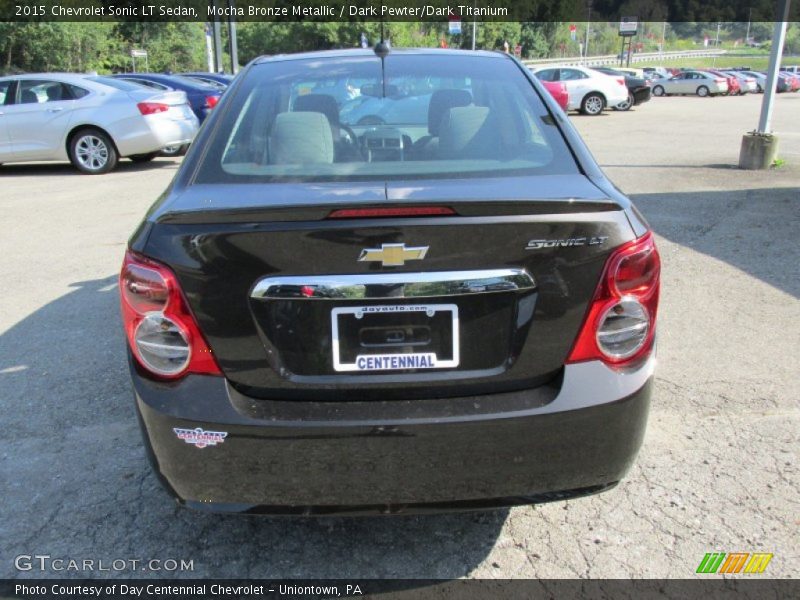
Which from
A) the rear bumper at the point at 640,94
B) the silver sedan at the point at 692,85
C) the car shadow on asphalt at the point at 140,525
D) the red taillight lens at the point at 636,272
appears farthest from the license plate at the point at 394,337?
the silver sedan at the point at 692,85

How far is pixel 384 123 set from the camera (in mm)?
3051

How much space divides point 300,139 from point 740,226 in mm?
5794

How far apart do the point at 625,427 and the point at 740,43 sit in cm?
9529

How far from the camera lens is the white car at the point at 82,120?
11156 mm

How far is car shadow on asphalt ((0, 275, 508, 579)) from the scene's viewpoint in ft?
8.18

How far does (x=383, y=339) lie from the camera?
208 cm

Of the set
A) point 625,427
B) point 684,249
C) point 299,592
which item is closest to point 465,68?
point 625,427

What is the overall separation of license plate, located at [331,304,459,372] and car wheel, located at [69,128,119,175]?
1076 cm

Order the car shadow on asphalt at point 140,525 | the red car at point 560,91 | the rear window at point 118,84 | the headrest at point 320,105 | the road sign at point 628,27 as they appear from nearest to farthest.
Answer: the car shadow on asphalt at point 140,525 < the headrest at point 320,105 < the rear window at point 118,84 < the red car at point 560,91 < the road sign at point 628,27

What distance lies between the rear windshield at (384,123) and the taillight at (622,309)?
49cm

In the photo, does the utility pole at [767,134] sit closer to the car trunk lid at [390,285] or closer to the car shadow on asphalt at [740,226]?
the car shadow on asphalt at [740,226]

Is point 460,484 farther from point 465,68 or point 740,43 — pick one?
point 740,43

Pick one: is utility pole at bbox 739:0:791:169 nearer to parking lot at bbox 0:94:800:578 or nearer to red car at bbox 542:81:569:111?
parking lot at bbox 0:94:800:578

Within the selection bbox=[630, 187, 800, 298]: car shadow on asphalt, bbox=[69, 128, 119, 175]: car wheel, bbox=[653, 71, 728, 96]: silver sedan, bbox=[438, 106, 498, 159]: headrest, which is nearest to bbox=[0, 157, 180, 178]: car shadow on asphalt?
bbox=[69, 128, 119, 175]: car wheel
